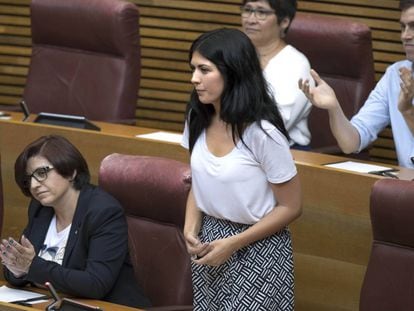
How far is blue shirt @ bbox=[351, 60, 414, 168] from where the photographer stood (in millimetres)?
3061

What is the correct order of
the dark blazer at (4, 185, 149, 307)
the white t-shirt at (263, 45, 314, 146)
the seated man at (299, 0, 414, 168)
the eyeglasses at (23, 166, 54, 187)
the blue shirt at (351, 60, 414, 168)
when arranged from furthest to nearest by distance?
the white t-shirt at (263, 45, 314, 146) → the blue shirt at (351, 60, 414, 168) → the seated man at (299, 0, 414, 168) → the eyeglasses at (23, 166, 54, 187) → the dark blazer at (4, 185, 149, 307)

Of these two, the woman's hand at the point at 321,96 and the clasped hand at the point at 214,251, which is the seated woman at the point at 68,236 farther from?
the woman's hand at the point at 321,96

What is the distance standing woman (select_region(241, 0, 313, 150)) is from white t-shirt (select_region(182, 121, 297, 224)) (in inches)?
43.1

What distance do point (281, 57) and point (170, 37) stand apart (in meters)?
1.27

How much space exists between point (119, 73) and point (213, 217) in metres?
1.68

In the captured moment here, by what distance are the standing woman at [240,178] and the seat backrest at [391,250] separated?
18cm

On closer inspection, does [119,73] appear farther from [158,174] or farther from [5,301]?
[5,301]

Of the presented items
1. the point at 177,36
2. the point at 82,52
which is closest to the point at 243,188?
the point at 82,52

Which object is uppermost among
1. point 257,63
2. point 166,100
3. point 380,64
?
point 257,63

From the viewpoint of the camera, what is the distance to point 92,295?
2441 millimetres

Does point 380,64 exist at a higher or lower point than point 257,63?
lower

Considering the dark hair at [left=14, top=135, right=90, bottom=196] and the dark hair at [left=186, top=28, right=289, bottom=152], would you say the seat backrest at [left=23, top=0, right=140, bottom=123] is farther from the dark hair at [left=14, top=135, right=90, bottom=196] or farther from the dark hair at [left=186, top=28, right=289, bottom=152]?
the dark hair at [left=186, top=28, right=289, bottom=152]

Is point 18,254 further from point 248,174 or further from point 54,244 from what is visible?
point 248,174

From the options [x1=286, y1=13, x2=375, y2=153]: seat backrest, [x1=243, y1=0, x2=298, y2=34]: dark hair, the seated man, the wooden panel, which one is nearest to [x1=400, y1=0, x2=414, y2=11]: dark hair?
the seated man
